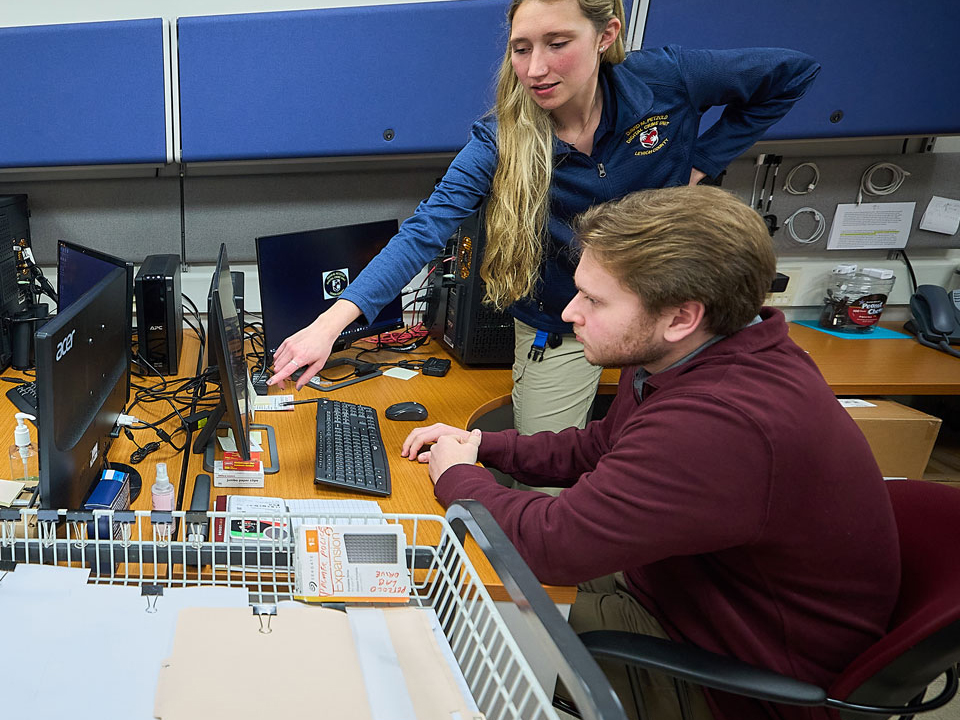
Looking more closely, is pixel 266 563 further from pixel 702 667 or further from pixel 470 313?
pixel 470 313

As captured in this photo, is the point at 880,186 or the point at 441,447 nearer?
the point at 441,447

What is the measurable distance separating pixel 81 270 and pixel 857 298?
2293 mm

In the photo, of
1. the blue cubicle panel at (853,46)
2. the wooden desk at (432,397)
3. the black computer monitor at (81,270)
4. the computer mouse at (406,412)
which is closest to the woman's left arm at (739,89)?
the blue cubicle panel at (853,46)

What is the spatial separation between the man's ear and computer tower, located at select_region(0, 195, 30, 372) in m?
1.58

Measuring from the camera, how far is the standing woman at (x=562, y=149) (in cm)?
132

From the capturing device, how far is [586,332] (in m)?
1.04

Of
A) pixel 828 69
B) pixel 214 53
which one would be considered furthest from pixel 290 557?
pixel 828 69

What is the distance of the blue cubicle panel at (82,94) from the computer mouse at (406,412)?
2.86 feet

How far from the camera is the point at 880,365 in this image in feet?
6.79

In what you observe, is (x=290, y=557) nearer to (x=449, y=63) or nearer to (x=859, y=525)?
(x=859, y=525)

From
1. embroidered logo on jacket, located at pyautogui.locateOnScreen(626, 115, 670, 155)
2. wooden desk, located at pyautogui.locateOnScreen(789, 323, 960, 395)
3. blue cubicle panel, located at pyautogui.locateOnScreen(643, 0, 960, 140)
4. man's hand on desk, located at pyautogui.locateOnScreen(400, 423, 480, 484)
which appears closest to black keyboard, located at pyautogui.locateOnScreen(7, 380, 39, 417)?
man's hand on desk, located at pyautogui.locateOnScreen(400, 423, 480, 484)

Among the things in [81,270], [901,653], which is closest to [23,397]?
[81,270]

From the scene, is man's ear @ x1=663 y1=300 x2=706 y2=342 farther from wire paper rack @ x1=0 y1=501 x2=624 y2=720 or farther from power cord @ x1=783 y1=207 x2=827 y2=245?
power cord @ x1=783 y1=207 x2=827 y2=245

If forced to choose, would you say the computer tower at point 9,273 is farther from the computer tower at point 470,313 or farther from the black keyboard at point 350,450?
the computer tower at point 470,313
